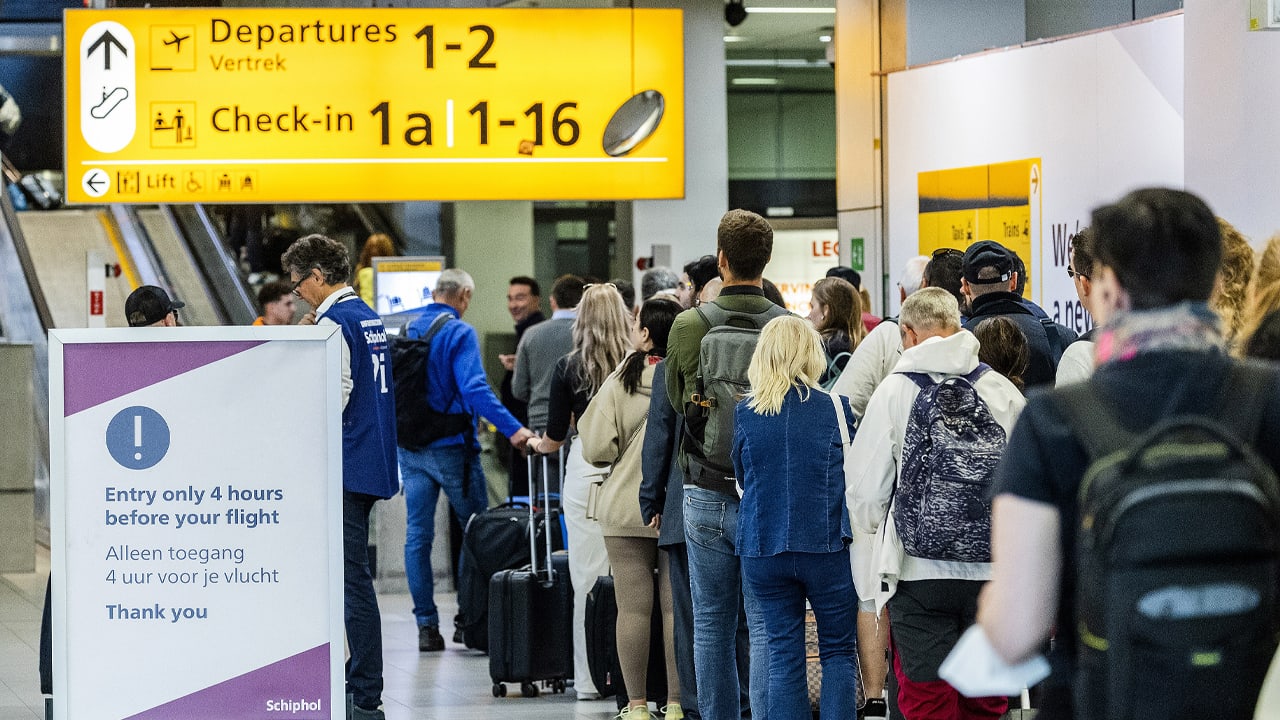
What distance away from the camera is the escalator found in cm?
1599

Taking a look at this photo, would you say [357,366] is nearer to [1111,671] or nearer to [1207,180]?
[1207,180]

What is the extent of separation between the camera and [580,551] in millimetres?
6914

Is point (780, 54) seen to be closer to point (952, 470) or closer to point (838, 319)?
point (838, 319)

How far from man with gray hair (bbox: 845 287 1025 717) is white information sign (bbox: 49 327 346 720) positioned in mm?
1516

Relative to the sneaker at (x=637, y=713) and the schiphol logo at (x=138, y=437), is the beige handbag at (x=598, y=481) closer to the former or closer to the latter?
the sneaker at (x=637, y=713)

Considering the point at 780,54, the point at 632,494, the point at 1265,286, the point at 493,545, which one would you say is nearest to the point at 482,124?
the point at 493,545

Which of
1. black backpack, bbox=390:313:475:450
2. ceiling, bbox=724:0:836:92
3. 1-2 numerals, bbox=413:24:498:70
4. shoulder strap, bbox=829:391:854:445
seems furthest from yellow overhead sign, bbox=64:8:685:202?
ceiling, bbox=724:0:836:92

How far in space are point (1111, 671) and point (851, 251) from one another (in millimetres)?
8195

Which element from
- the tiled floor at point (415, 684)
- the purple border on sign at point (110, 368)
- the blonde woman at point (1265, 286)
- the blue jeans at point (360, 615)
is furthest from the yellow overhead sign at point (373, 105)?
the blonde woman at point (1265, 286)

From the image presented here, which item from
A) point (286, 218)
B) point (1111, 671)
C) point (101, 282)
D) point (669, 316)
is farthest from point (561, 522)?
point (286, 218)

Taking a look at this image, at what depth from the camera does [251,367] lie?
4.49 meters

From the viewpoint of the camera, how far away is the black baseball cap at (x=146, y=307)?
234 inches

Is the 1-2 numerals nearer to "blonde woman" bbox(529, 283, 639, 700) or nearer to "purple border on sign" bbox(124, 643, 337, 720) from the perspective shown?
"blonde woman" bbox(529, 283, 639, 700)

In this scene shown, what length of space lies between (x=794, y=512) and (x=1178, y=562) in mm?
2775
